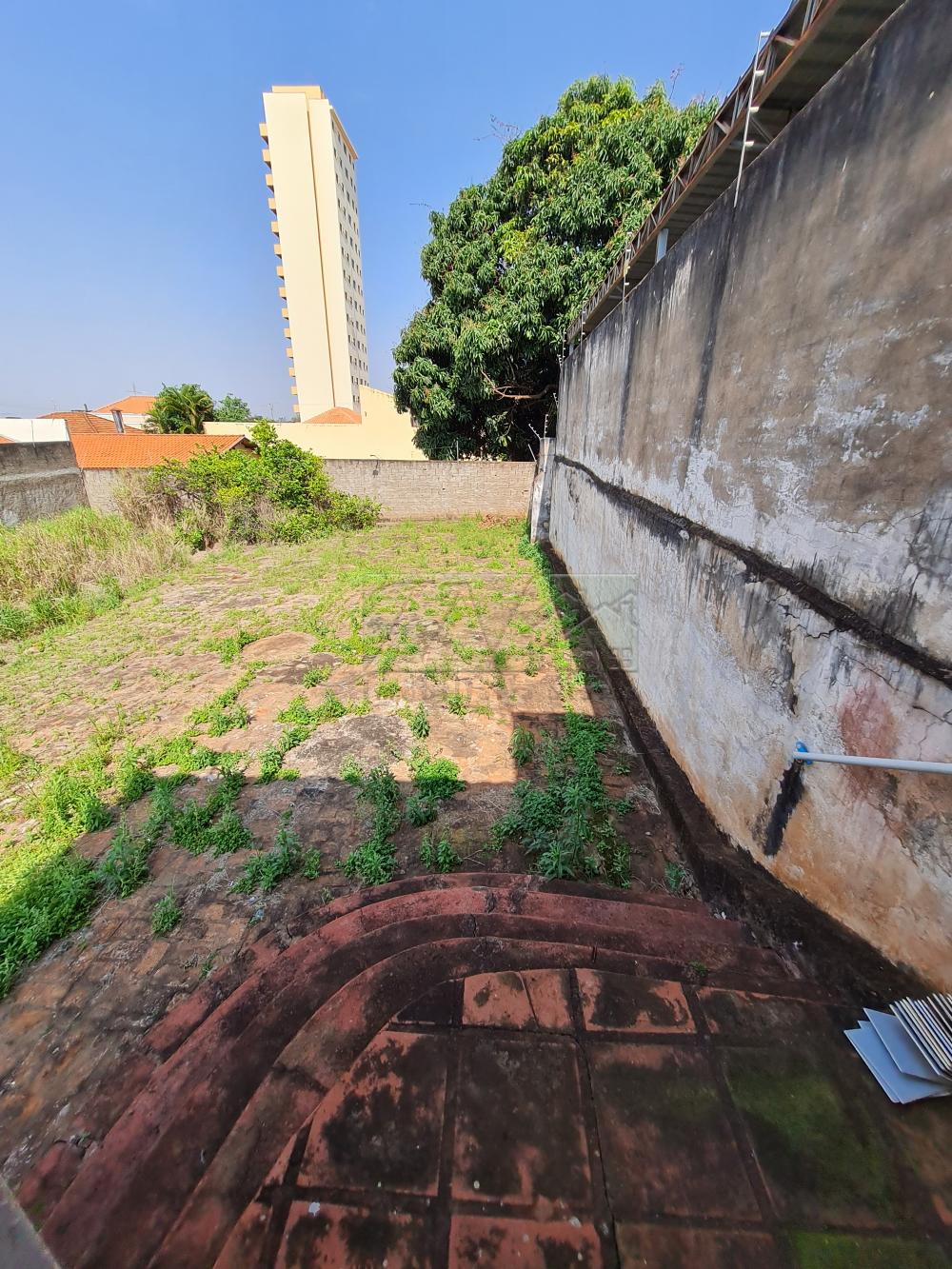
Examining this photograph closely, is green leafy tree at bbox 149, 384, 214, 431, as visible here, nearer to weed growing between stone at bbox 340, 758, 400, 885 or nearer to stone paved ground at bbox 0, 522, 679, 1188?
stone paved ground at bbox 0, 522, 679, 1188

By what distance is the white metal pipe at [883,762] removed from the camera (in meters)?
1.30

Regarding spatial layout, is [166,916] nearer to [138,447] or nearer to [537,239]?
[537,239]

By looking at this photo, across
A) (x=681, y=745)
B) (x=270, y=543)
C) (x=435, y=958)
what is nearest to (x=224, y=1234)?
(x=435, y=958)

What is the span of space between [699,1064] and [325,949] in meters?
1.26

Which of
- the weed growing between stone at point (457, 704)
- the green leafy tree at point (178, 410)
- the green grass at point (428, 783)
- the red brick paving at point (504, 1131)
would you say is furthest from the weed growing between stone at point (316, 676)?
the green leafy tree at point (178, 410)

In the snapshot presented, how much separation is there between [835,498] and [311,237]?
38.0 metres

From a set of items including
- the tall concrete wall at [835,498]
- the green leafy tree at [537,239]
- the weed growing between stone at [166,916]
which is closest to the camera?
the tall concrete wall at [835,498]

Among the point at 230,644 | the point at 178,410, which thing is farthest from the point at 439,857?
the point at 178,410

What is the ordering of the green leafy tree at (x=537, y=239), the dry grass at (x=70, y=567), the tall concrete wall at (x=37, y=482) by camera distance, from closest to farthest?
the dry grass at (x=70, y=567), the green leafy tree at (x=537, y=239), the tall concrete wall at (x=37, y=482)

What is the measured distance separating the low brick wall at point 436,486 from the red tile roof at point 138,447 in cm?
595

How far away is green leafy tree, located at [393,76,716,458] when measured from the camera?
8906 mm

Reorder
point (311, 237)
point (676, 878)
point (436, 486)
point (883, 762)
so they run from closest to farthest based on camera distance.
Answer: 1. point (883, 762)
2. point (676, 878)
3. point (436, 486)
4. point (311, 237)

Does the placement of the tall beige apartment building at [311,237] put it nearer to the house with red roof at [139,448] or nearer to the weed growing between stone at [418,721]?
the house with red roof at [139,448]

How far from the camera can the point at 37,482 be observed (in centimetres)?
1138
